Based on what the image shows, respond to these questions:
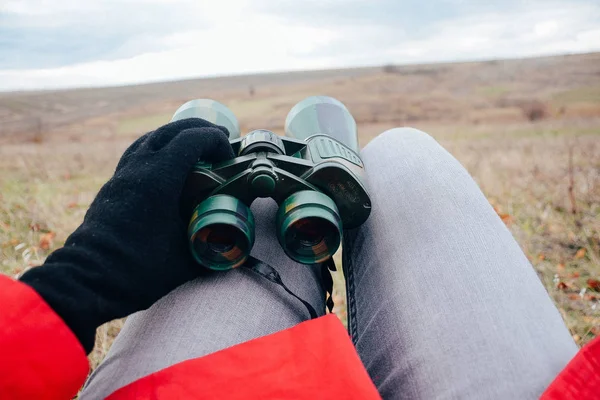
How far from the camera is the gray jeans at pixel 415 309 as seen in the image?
0.75 m

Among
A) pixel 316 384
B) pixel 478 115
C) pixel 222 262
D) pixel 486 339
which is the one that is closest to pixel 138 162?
pixel 222 262

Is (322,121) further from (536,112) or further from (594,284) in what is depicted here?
(536,112)

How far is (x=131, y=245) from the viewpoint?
82 cm

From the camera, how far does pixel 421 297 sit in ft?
2.85

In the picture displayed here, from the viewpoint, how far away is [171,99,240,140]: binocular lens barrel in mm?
1415

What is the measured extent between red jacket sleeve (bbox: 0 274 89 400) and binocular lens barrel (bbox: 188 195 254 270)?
0.95 feet

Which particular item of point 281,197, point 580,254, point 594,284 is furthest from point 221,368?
point 580,254

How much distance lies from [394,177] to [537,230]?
1.64 m

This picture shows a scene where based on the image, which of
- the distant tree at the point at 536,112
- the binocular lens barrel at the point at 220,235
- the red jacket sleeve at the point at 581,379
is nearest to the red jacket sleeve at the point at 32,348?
the binocular lens barrel at the point at 220,235

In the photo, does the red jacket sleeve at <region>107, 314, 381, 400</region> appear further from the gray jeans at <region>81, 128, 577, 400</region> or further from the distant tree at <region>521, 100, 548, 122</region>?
the distant tree at <region>521, 100, 548, 122</region>

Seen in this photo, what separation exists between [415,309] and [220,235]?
15.7 inches

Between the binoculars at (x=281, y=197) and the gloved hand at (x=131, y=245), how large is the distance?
6 centimetres

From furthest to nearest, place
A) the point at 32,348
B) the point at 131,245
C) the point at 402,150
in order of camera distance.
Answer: the point at 402,150 < the point at 131,245 < the point at 32,348

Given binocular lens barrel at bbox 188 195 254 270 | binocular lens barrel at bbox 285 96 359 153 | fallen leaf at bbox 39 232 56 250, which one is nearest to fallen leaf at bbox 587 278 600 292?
binocular lens barrel at bbox 285 96 359 153
